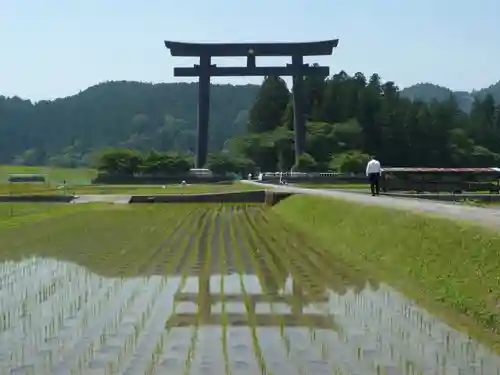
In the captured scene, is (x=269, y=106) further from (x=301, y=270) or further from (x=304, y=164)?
(x=301, y=270)

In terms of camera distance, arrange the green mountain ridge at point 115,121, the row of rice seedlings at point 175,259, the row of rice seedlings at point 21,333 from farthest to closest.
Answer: the green mountain ridge at point 115,121 < the row of rice seedlings at point 21,333 < the row of rice seedlings at point 175,259

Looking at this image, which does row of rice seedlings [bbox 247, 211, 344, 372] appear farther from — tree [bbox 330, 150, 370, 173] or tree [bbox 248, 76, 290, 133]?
tree [bbox 248, 76, 290, 133]

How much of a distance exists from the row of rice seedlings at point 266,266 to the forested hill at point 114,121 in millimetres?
105285

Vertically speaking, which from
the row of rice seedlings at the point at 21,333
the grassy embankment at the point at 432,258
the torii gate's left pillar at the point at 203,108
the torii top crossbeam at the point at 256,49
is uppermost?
the torii top crossbeam at the point at 256,49

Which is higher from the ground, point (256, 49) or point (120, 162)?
point (256, 49)

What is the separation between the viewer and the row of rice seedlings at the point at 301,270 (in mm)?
5695

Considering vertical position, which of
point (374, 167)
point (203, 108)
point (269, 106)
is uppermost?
point (269, 106)

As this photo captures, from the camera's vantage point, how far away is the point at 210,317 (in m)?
7.66

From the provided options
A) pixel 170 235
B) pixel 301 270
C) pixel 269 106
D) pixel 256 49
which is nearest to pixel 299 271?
pixel 301 270

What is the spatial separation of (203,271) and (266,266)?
1.13 m

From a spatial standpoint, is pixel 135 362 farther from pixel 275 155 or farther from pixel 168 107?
pixel 168 107

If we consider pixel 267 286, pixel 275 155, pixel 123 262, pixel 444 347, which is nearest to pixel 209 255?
pixel 123 262

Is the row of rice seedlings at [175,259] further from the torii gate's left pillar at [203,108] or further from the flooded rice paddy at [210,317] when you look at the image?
the torii gate's left pillar at [203,108]

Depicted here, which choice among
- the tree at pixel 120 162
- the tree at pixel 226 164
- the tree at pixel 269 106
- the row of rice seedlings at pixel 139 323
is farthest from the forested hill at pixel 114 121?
the row of rice seedlings at pixel 139 323
